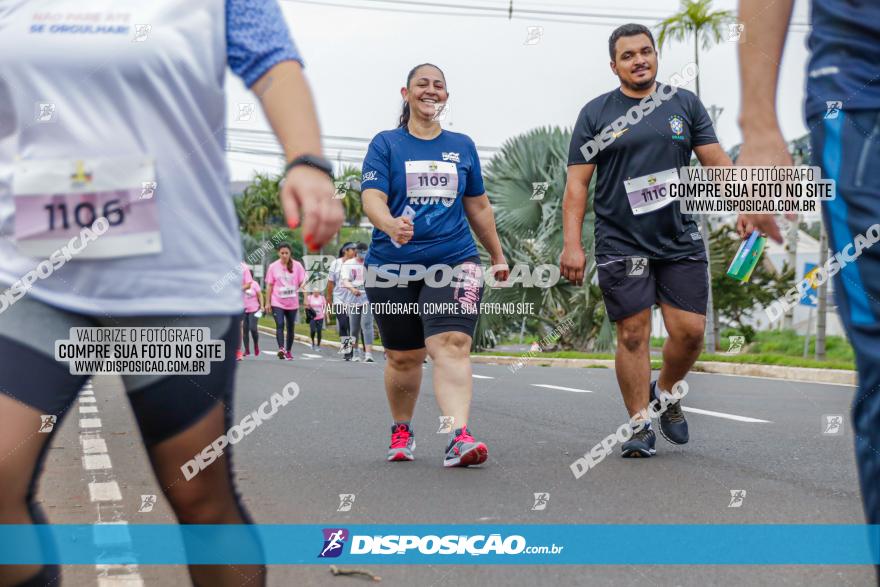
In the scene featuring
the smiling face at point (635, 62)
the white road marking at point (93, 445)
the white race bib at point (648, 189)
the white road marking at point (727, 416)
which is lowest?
the white road marking at point (727, 416)

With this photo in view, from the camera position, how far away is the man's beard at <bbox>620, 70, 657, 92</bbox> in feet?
16.6

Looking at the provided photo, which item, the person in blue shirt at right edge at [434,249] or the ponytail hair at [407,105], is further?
the person in blue shirt at right edge at [434,249]

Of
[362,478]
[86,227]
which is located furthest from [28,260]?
[362,478]

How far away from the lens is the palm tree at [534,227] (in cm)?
1001

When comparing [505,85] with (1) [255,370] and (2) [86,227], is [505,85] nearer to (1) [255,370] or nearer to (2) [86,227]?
(2) [86,227]

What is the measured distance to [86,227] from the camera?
2.10 metres

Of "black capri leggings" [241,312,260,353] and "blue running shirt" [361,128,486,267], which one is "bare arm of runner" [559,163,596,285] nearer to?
"blue running shirt" [361,128,486,267]

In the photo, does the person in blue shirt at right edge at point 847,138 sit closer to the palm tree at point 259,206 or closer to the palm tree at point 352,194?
the palm tree at point 259,206

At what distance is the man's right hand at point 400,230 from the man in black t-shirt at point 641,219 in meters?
0.79

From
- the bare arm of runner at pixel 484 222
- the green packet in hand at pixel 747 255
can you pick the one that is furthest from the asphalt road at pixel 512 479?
the bare arm of runner at pixel 484 222

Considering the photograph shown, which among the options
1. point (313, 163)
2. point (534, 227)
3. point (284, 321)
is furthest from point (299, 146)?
point (534, 227)

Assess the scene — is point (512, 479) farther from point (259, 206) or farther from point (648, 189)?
point (259, 206)

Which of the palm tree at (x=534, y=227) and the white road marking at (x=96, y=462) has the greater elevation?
the palm tree at (x=534, y=227)

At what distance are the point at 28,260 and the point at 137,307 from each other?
8.1 inches
